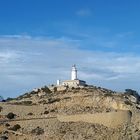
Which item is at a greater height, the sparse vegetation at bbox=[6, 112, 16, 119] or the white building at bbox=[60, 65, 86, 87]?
the white building at bbox=[60, 65, 86, 87]

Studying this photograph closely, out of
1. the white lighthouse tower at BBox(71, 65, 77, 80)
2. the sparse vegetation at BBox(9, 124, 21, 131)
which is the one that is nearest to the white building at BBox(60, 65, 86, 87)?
the white lighthouse tower at BBox(71, 65, 77, 80)

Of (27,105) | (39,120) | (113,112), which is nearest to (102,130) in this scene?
(113,112)

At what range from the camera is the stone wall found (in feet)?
221

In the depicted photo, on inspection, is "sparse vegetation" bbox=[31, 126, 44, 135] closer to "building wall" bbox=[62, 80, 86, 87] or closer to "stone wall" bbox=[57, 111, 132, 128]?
"stone wall" bbox=[57, 111, 132, 128]

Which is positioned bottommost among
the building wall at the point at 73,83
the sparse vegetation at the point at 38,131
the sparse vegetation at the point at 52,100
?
the sparse vegetation at the point at 38,131

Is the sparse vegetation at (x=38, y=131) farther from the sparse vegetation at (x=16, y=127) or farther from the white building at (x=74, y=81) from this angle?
the white building at (x=74, y=81)

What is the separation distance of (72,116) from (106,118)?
149 inches

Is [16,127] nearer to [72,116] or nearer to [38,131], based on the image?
[38,131]

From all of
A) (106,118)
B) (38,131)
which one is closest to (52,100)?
(106,118)

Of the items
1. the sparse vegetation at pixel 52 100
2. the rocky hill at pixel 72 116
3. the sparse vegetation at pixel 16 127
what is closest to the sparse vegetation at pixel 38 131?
the rocky hill at pixel 72 116

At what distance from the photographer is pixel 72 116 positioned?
6869cm

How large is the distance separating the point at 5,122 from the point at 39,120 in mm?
3695

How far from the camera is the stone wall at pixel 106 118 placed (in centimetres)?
6731

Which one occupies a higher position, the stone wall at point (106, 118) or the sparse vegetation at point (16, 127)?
the stone wall at point (106, 118)
